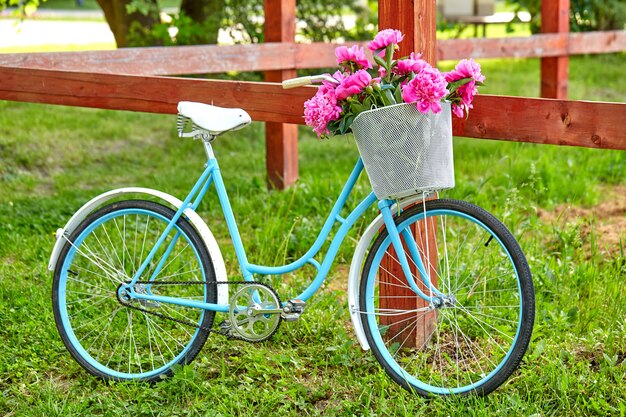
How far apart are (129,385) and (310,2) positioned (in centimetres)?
640

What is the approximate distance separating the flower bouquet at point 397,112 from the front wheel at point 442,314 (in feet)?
0.70

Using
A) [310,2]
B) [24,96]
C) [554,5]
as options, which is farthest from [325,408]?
[310,2]

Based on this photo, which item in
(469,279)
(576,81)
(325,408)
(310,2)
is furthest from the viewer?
(576,81)

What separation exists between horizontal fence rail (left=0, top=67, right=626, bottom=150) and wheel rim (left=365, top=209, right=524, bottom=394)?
0.43 meters

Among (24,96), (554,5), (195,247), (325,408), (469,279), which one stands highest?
(554,5)

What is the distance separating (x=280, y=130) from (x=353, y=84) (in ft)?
10.7

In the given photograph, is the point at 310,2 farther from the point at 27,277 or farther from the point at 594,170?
→ the point at 27,277

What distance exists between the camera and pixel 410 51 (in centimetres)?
350

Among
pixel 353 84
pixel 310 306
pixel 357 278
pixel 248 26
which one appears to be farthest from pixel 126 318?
pixel 248 26

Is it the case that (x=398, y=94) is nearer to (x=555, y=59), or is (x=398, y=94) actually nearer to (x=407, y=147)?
(x=407, y=147)

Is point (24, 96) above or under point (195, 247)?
above

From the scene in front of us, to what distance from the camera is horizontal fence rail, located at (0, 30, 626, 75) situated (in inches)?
209

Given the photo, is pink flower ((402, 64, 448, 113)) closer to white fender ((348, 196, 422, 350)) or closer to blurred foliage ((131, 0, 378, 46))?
white fender ((348, 196, 422, 350))

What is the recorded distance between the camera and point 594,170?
265 inches
